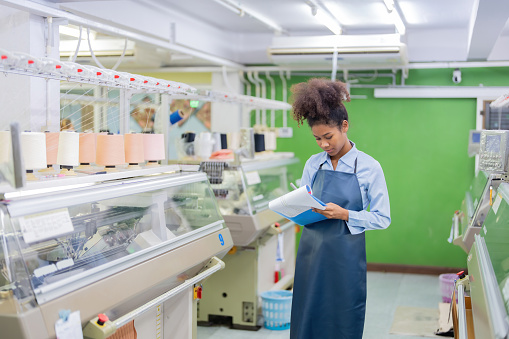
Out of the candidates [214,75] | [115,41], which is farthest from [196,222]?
[214,75]

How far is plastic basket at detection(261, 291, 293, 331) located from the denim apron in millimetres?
1748

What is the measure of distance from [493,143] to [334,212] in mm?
1465

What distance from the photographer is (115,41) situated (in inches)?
257

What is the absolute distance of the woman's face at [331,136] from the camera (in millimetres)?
3008

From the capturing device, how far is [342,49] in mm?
6172

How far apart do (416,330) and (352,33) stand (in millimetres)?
3606

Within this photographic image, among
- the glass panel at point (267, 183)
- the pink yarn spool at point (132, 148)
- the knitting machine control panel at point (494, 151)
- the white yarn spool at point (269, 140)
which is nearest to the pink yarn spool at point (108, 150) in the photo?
the pink yarn spool at point (132, 148)

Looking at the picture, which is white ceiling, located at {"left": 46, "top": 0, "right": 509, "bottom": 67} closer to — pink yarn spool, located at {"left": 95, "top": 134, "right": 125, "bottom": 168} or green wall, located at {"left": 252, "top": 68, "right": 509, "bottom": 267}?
green wall, located at {"left": 252, "top": 68, "right": 509, "bottom": 267}

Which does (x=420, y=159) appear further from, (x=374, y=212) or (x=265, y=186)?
(x=374, y=212)

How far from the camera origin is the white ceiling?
487 cm

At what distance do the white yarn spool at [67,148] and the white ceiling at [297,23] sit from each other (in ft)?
4.67

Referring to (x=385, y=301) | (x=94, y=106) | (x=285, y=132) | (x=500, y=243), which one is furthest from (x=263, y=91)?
(x=500, y=243)

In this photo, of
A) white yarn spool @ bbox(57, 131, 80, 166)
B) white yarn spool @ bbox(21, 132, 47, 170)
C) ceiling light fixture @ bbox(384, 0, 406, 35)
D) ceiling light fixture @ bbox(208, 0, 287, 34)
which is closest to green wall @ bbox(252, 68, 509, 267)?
ceiling light fixture @ bbox(384, 0, 406, 35)

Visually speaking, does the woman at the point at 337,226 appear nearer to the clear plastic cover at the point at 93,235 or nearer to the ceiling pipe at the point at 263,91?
the clear plastic cover at the point at 93,235
